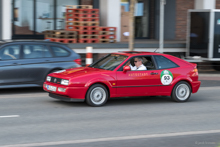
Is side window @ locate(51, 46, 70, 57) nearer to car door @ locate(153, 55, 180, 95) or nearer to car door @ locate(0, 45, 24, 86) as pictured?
car door @ locate(0, 45, 24, 86)

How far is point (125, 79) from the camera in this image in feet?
30.6

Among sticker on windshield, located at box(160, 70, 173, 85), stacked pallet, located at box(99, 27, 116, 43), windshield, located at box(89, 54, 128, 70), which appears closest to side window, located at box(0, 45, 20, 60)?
windshield, located at box(89, 54, 128, 70)

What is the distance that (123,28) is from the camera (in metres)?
19.4

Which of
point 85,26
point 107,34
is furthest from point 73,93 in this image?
point 107,34

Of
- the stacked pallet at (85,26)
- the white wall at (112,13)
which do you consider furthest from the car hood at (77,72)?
the white wall at (112,13)

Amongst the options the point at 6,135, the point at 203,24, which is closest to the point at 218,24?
the point at 203,24

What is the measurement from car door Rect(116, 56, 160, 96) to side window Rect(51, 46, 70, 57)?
294 centimetres

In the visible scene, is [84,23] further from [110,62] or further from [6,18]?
[110,62]

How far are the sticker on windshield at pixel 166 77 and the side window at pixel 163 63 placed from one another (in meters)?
0.17

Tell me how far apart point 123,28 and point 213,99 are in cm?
932

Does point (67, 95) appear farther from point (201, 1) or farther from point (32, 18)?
point (201, 1)

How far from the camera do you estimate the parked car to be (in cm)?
1078

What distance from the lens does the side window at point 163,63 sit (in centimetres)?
991

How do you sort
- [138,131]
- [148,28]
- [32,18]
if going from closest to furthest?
1. [138,131]
2. [32,18]
3. [148,28]
